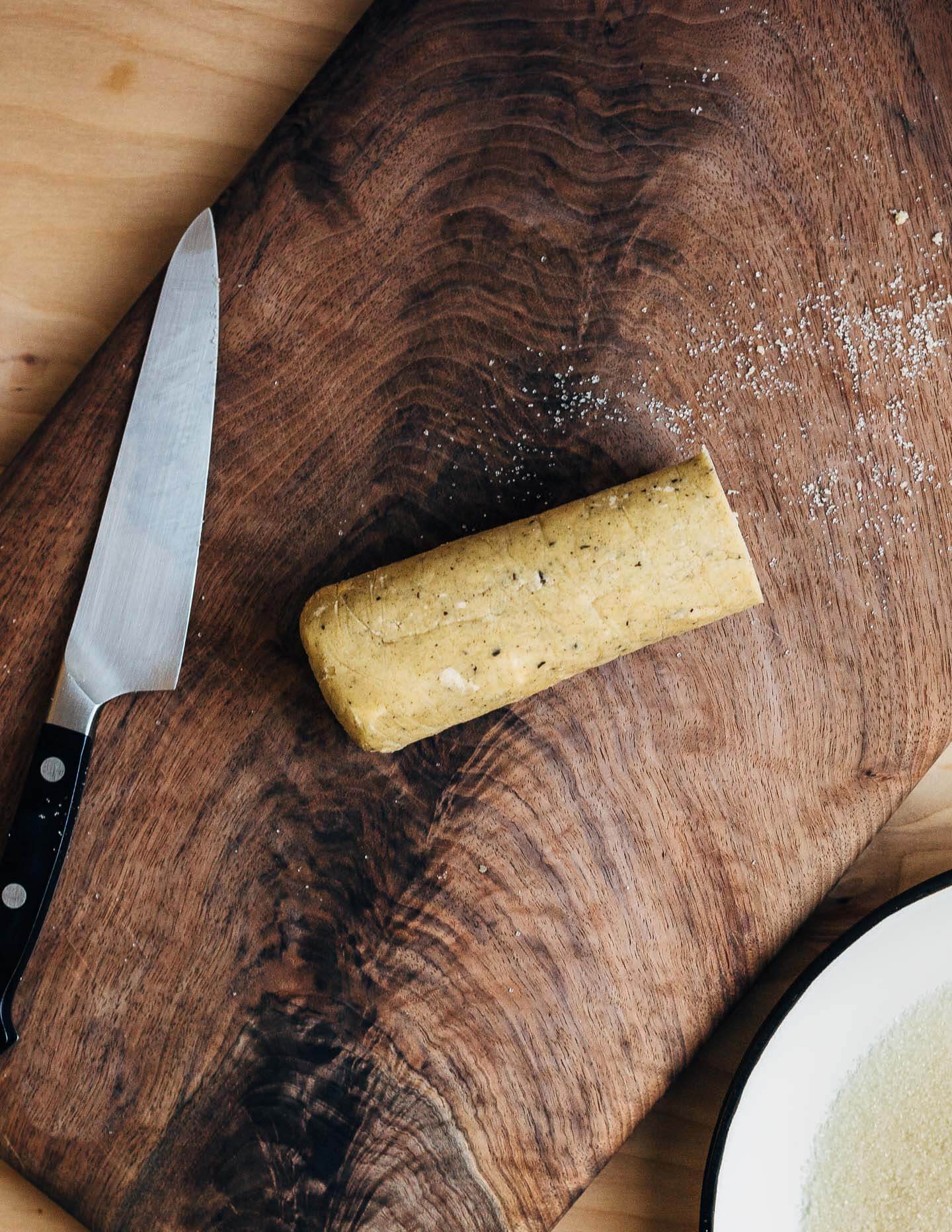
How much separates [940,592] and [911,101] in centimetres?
54

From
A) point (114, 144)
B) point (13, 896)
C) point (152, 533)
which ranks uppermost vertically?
point (114, 144)

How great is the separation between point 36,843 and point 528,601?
0.58 m

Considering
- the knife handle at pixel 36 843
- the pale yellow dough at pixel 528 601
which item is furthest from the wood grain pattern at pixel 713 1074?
the knife handle at pixel 36 843

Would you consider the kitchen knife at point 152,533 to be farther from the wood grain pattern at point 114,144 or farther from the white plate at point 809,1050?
the white plate at point 809,1050

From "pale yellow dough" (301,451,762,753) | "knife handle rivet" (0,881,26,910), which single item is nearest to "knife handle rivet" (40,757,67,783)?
"knife handle rivet" (0,881,26,910)

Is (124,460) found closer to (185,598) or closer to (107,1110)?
(185,598)

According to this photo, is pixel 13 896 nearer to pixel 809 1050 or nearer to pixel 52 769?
pixel 52 769

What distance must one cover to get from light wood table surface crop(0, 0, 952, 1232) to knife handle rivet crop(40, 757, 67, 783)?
1.27ft

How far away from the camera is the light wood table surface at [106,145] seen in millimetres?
1088

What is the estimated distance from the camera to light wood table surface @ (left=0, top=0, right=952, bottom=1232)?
109cm

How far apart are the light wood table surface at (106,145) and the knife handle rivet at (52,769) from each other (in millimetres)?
386

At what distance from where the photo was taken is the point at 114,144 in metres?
1.10

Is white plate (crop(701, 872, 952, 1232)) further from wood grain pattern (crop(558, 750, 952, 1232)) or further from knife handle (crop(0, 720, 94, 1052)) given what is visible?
knife handle (crop(0, 720, 94, 1052))

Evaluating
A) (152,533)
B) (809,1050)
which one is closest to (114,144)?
(152,533)
